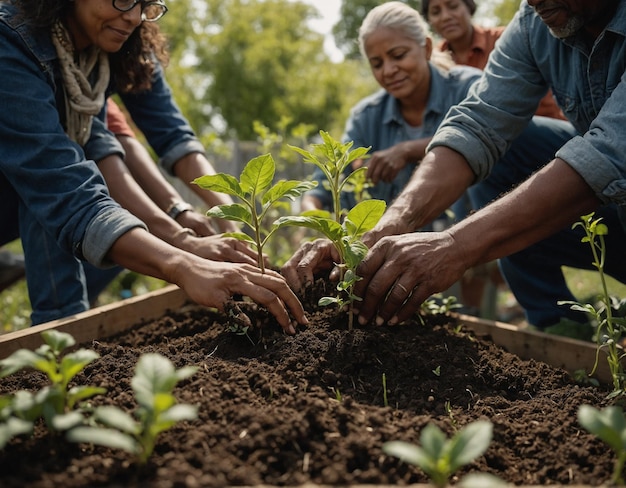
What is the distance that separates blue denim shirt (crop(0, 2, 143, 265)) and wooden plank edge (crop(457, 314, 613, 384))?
60.8 inches

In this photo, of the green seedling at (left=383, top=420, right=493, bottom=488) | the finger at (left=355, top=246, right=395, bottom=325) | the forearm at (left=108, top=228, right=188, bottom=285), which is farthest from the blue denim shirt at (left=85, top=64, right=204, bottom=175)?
the green seedling at (left=383, top=420, right=493, bottom=488)

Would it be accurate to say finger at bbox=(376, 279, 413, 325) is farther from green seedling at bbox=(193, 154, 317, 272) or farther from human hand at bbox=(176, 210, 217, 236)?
human hand at bbox=(176, 210, 217, 236)

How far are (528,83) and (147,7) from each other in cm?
183

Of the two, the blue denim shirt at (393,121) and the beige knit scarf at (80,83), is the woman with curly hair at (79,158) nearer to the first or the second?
the beige knit scarf at (80,83)

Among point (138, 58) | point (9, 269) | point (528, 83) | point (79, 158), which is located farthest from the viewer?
point (9, 269)

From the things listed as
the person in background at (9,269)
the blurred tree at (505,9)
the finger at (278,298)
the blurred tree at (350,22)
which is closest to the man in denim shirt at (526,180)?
the finger at (278,298)

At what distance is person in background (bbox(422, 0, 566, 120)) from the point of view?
15.2 feet

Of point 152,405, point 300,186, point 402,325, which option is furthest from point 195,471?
point 402,325

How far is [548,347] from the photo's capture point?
257 cm

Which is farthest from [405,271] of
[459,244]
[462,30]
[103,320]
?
[462,30]

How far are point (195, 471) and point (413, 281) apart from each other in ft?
3.48

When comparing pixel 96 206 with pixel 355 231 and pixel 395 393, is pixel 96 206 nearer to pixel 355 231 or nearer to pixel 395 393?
pixel 355 231

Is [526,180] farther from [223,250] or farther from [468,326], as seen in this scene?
[223,250]

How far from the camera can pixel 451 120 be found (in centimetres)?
283
